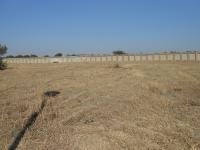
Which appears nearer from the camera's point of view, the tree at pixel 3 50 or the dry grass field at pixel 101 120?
the dry grass field at pixel 101 120

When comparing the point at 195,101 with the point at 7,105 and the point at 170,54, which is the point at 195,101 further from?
the point at 170,54

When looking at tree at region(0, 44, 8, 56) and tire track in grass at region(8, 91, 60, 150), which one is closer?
tire track in grass at region(8, 91, 60, 150)

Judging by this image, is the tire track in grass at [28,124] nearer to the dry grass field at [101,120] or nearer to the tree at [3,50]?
the dry grass field at [101,120]

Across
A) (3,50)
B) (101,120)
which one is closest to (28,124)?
(101,120)

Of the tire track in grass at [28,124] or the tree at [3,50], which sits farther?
the tree at [3,50]

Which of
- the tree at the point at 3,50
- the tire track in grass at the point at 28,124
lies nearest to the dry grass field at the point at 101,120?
the tire track in grass at the point at 28,124

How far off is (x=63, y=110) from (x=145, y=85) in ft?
23.0

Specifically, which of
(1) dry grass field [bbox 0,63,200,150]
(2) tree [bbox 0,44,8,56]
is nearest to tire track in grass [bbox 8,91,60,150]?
(1) dry grass field [bbox 0,63,200,150]

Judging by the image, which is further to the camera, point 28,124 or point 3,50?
point 3,50

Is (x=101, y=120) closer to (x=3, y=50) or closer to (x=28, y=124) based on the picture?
(x=28, y=124)

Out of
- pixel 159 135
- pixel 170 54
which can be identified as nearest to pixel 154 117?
pixel 159 135

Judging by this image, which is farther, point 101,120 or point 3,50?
point 3,50

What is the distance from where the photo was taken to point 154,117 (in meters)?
9.85

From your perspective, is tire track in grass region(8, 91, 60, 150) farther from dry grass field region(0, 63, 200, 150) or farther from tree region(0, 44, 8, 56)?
tree region(0, 44, 8, 56)
